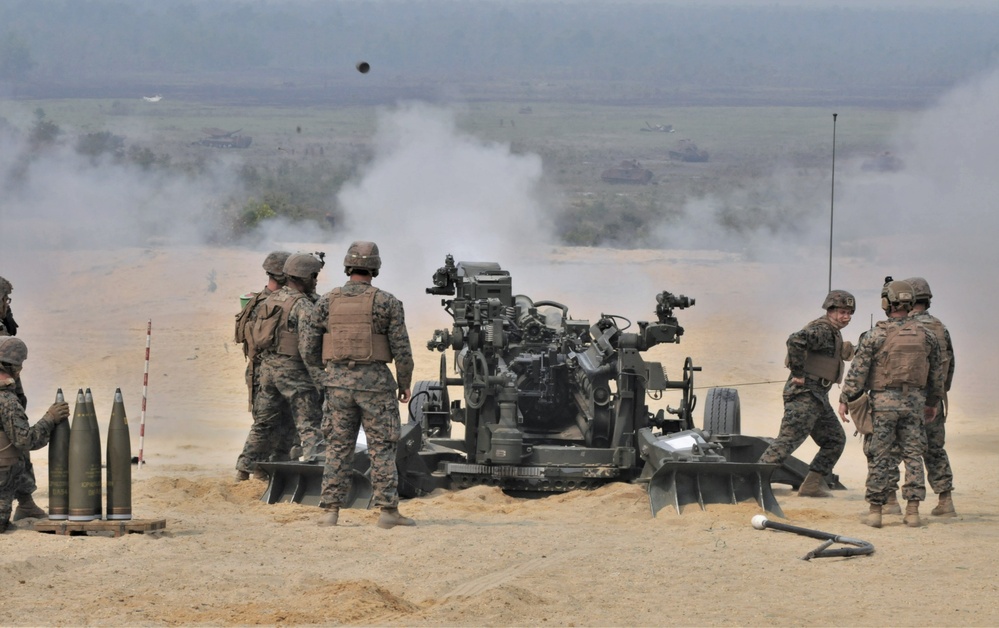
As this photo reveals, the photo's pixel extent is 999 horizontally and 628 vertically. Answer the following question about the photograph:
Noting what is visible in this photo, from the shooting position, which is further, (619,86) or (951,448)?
(619,86)

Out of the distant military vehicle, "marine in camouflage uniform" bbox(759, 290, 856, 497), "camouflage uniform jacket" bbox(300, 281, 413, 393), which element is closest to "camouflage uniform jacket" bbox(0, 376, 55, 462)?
"camouflage uniform jacket" bbox(300, 281, 413, 393)

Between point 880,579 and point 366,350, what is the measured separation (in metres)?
3.56

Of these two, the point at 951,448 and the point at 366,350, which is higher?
the point at 366,350

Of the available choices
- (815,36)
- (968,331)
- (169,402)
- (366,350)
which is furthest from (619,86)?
(366,350)

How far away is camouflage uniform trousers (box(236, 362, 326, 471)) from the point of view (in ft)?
43.6

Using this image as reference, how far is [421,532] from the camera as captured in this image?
10953 mm

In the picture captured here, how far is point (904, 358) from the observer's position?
1166cm

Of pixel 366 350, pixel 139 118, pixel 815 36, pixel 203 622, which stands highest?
pixel 815 36

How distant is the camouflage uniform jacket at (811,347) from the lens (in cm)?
1330

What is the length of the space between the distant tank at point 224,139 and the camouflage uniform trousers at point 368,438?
4372 centimetres

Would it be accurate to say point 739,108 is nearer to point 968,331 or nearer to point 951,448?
point 968,331

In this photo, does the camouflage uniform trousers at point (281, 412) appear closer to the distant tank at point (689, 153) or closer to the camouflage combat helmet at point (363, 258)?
the camouflage combat helmet at point (363, 258)

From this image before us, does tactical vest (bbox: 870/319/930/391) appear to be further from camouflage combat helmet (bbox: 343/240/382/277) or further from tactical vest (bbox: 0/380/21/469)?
tactical vest (bbox: 0/380/21/469)

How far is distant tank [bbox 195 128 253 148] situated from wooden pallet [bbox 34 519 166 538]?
44.5m
